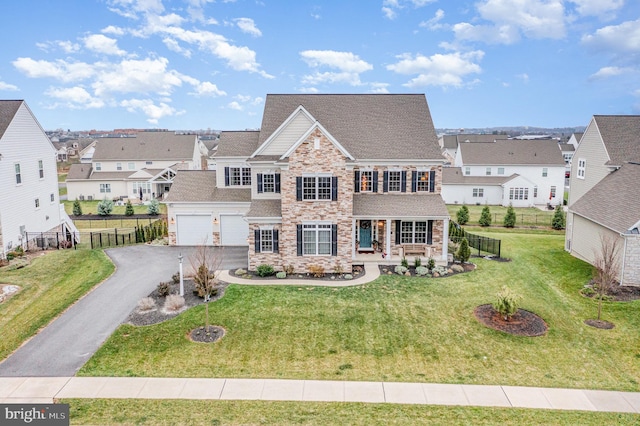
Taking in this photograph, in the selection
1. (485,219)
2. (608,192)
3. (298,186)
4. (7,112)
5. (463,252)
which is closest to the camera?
(298,186)

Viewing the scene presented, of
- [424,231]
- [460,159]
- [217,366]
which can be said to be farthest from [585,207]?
[460,159]

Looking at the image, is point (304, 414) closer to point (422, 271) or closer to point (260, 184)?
point (422, 271)

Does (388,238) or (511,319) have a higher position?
(388,238)

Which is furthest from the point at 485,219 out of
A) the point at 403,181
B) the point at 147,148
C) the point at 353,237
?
the point at 147,148

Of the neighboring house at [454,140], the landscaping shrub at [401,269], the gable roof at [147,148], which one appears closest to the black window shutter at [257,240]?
the landscaping shrub at [401,269]

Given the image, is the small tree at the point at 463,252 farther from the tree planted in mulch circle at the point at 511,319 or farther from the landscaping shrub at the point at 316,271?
the landscaping shrub at the point at 316,271

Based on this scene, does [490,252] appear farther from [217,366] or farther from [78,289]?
[78,289]

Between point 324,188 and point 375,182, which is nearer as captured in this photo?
point 324,188
